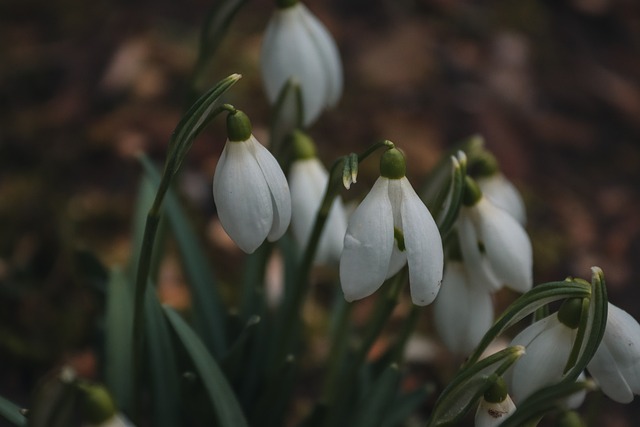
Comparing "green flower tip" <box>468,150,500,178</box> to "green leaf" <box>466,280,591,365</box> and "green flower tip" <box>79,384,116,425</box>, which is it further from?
"green flower tip" <box>79,384,116,425</box>

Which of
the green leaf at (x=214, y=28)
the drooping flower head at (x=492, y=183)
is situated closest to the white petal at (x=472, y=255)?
the drooping flower head at (x=492, y=183)

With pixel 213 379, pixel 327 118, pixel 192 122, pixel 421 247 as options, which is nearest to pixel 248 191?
pixel 192 122

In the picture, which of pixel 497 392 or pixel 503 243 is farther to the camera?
pixel 503 243

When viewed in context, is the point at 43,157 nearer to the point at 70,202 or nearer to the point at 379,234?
the point at 70,202

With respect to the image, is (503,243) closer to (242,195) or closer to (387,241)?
(387,241)

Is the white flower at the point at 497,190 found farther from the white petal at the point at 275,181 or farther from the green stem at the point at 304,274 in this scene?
the white petal at the point at 275,181

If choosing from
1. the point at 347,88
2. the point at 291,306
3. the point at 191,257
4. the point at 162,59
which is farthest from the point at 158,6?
the point at 291,306

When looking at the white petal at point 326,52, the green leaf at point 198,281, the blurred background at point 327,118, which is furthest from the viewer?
the blurred background at point 327,118

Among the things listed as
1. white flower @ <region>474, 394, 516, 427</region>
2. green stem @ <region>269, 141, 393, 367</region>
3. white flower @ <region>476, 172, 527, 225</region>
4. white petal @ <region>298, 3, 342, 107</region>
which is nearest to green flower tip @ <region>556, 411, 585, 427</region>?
white flower @ <region>474, 394, 516, 427</region>
